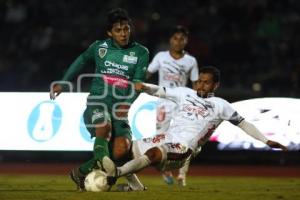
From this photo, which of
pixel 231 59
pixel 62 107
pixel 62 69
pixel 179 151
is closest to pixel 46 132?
pixel 62 107

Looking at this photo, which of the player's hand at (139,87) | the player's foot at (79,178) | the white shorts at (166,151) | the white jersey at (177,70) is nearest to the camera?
the player's hand at (139,87)

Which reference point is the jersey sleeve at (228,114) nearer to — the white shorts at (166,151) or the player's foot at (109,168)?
the white shorts at (166,151)

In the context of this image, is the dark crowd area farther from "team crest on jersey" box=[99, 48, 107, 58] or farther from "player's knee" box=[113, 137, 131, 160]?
"player's knee" box=[113, 137, 131, 160]

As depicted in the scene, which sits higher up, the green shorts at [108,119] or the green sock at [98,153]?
the green shorts at [108,119]

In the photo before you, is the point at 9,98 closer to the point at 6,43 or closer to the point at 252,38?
the point at 6,43

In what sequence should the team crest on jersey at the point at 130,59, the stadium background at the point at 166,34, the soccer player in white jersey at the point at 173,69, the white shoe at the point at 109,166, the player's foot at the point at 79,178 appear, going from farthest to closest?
the stadium background at the point at 166,34
the soccer player in white jersey at the point at 173,69
the team crest on jersey at the point at 130,59
the player's foot at the point at 79,178
the white shoe at the point at 109,166

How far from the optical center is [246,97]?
1464cm

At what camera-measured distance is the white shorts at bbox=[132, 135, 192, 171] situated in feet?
27.4

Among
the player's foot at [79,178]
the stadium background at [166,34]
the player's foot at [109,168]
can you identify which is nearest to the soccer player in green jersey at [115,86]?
the player's foot at [79,178]

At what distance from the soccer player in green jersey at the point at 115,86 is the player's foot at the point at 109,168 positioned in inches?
26.2

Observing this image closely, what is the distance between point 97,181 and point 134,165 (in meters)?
0.43

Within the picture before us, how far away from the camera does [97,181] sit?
8031 millimetres

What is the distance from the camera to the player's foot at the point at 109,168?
7.77 m

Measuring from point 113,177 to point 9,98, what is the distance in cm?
706
